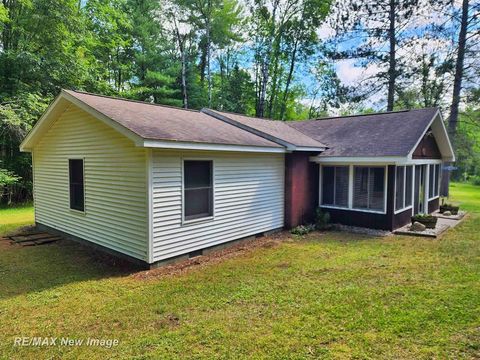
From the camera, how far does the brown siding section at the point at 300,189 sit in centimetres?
934

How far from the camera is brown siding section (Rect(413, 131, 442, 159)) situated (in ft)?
34.4

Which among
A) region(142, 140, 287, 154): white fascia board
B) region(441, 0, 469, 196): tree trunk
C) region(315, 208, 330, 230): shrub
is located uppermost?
region(441, 0, 469, 196): tree trunk

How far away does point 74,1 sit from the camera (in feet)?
53.4

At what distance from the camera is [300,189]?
9695mm

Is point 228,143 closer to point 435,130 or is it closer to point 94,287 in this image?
point 94,287

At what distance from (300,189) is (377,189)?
2.37m

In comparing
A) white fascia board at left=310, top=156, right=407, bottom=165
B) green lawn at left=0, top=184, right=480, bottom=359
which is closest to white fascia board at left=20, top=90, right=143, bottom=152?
green lawn at left=0, top=184, right=480, bottom=359

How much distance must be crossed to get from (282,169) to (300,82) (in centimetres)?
2192

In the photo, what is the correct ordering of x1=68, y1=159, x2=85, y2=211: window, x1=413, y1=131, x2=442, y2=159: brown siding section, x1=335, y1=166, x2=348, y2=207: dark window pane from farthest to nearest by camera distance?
x1=413, y1=131, x2=442, y2=159: brown siding section
x1=335, y1=166, x2=348, y2=207: dark window pane
x1=68, y1=159, x2=85, y2=211: window

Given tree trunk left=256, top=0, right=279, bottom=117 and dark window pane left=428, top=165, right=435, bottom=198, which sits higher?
tree trunk left=256, top=0, right=279, bottom=117

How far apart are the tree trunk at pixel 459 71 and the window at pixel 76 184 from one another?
1825 cm

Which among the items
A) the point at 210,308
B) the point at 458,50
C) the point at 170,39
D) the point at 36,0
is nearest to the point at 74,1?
the point at 36,0

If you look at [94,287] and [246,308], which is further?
[94,287]

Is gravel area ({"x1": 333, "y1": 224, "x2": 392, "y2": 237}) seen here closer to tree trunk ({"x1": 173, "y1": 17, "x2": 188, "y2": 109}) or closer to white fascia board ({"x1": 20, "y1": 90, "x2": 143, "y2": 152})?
white fascia board ({"x1": 20, "y1": 90, "x2": 143, "y2": 152})
